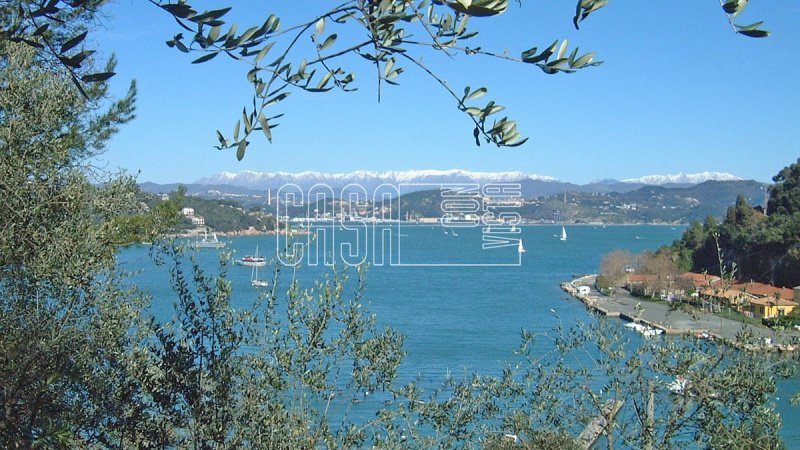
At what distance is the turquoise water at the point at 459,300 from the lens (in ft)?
59.4

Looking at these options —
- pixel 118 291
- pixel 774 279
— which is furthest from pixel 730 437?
pixel 774 279

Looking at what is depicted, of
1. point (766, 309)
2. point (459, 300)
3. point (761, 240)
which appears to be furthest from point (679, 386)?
point (761, 240)

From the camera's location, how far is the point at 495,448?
5.57 metres

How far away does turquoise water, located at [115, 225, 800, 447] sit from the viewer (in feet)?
59.4

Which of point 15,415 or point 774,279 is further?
point 774,279

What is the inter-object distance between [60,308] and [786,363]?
4611 mm

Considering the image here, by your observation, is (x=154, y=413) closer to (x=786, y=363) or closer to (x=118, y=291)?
(x=118, y=291)

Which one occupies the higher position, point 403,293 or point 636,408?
point 636,408

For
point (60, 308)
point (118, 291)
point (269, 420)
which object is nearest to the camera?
point (269, 420)

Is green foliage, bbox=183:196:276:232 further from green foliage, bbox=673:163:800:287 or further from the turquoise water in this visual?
green foliage, bbox=673:163:800:287

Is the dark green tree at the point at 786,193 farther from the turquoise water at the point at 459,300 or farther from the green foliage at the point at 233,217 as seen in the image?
the green foliage at the point at 233,217

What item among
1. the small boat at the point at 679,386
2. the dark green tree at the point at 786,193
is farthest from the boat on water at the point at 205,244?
the dark green tree at the point at 786,193

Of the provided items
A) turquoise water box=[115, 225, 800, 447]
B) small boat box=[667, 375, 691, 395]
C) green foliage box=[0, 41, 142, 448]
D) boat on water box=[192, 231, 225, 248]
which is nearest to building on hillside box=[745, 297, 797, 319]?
turquoise water box=[115, 225, 800, 447]

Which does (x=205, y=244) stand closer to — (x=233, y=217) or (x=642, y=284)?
(x=642, y=284)
